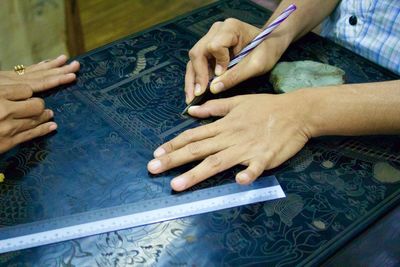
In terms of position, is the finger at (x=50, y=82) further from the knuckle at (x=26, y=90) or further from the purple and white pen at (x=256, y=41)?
the purple and white pen at (x=256, y=41)

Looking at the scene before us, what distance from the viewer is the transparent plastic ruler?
2.66 ft

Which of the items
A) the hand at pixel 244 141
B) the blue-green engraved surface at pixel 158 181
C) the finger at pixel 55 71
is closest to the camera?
the blue-green engraved surface at pixel 158 181

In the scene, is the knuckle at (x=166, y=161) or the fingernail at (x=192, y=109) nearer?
the knuckle at (x=166, y=161)

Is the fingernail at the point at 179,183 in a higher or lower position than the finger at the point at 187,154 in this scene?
lower

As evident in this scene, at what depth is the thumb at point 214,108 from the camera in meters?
1.01

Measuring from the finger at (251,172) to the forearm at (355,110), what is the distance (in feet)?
0.48

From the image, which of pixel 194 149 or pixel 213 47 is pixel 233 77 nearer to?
pixel 213 47

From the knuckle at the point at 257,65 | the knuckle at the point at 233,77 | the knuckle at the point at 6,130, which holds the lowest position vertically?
the knuckle at the point at 6,130

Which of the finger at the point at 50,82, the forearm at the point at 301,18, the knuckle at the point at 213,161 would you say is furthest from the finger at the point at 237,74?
the finger at the point at 50,82

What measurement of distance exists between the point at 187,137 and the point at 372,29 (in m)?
0.59

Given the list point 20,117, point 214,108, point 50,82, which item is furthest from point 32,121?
point 214,108

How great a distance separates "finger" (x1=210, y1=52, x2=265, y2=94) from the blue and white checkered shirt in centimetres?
30

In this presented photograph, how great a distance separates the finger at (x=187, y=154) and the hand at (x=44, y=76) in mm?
369

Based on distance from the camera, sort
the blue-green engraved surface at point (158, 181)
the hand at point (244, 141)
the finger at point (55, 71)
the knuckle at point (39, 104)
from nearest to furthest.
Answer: the blue-green engraved surface at point (158, 181), the hand at point (244, 141), the knuckle at point (39, 104), the finger at point (55, 71)
